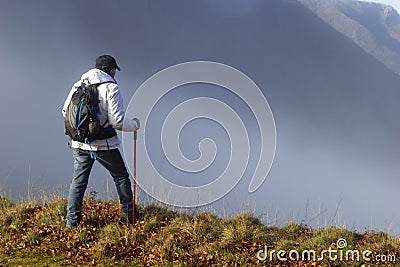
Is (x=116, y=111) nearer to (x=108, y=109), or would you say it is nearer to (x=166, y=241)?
(x=108, y=109)

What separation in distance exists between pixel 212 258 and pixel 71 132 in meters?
1.76

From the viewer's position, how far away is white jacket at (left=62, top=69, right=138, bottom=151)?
416 cm

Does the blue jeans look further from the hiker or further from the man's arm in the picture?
the man's arm

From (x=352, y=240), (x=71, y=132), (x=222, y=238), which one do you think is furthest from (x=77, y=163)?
(x=352, y=240)

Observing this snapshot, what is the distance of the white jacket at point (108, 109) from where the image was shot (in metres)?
4.16

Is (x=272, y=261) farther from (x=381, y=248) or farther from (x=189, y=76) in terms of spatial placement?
(x=189, y=76)

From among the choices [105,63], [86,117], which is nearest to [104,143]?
[86,117]

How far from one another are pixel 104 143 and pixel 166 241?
3.60ft

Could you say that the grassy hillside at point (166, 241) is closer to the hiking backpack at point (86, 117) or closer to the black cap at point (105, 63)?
the hiking backpack at point (86, 117)

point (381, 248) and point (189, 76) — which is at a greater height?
point (189, 76)

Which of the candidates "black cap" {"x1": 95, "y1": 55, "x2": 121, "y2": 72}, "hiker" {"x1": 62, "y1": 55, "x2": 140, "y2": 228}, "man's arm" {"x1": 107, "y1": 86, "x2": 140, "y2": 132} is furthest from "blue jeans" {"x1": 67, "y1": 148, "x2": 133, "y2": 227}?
"black cap" {"x1": 95, "y1": 55, "x2": 121, "y2": 72}

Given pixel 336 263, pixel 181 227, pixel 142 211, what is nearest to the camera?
pixel 336 263

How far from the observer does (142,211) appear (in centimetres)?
493

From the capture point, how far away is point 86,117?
4109mm
